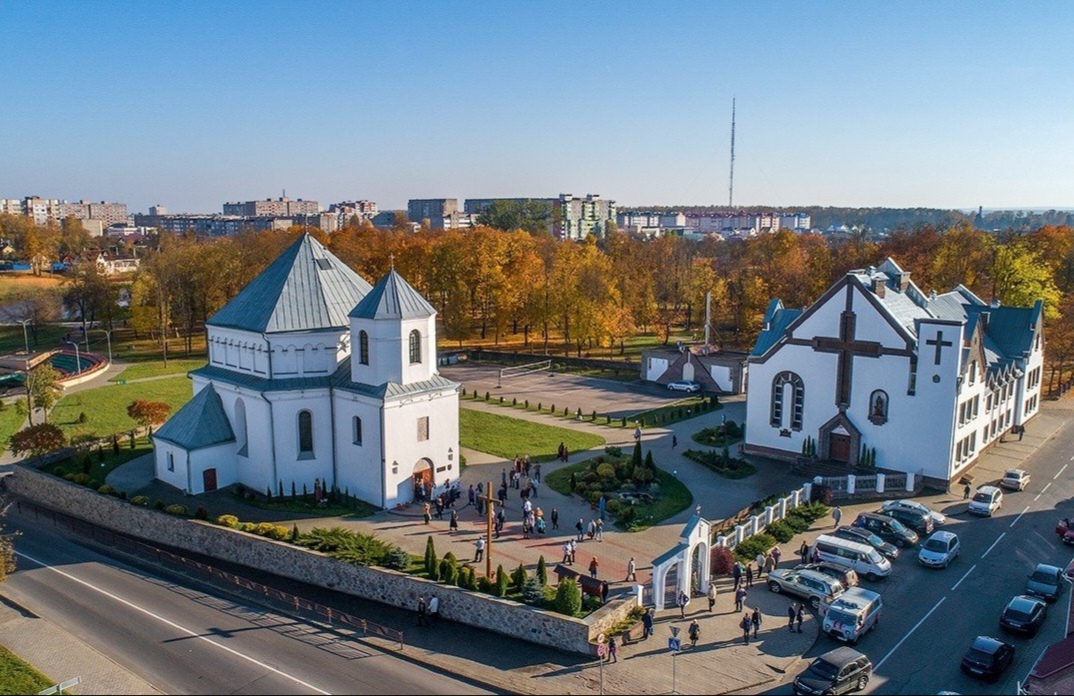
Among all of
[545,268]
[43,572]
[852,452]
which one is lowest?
[43,572]

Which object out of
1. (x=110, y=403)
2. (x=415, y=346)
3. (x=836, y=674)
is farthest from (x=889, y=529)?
(x=110, y=403)

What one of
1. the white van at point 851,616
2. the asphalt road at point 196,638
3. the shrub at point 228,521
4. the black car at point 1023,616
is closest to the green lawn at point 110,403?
the asphalt road at point 196,638

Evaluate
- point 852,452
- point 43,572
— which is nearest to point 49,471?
point 43,572

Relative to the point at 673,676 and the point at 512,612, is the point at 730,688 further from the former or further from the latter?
the point at 512,612

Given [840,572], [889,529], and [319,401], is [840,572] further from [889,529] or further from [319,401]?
[319,401]

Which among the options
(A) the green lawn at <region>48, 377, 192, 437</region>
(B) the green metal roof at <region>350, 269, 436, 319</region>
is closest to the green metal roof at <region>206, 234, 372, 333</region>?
(B) the green metal roof at <region>350, 269, 436, 319</region>

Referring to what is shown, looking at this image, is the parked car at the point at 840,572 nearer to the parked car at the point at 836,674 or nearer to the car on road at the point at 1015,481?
the parked car at the point at 836,674
